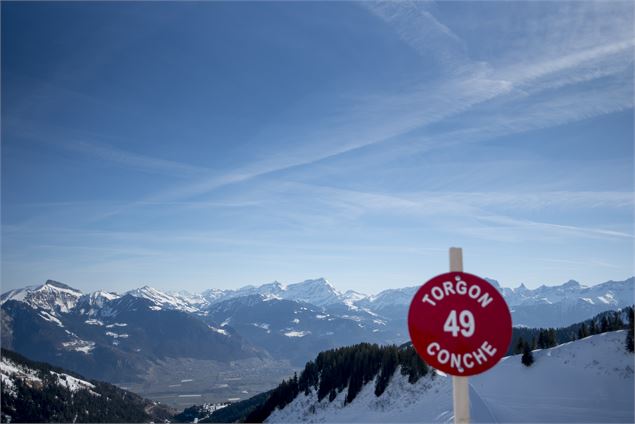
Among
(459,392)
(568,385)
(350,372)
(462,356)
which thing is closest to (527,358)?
(568,385)

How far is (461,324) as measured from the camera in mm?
4441

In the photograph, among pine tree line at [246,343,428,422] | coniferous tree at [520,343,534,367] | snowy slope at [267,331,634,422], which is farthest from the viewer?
pine tree line at [246,343,428,422]

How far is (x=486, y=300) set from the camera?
446 centimetres

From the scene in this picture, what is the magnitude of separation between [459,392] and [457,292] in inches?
40.4

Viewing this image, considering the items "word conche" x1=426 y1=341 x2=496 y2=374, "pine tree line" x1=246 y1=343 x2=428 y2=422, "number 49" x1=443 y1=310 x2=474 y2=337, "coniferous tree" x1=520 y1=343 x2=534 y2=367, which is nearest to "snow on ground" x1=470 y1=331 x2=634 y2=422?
"coniferous tree" x1=520 y1=343 x2=534 y2=367

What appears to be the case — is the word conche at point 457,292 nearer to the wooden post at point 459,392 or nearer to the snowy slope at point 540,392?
the wooden post at point 459,392

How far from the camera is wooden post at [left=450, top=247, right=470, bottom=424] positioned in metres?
4.44

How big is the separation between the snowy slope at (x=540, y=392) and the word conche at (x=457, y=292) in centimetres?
2750

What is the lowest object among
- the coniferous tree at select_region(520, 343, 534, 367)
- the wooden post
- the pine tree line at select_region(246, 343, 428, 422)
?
the pine tree line at select_region(246, 343, 428, 422)

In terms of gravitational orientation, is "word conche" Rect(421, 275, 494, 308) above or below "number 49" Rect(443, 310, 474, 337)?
above

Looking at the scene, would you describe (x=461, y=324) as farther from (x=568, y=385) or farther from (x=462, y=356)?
(x=568, y=385)

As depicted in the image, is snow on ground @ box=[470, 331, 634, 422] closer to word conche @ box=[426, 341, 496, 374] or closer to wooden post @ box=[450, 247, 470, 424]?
wooden post @ box=[450, 247, 470, 424]

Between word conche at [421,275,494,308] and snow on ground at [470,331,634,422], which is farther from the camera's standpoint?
snow on ground at [470,331,634,422]

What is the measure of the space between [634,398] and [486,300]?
33.6 metres
